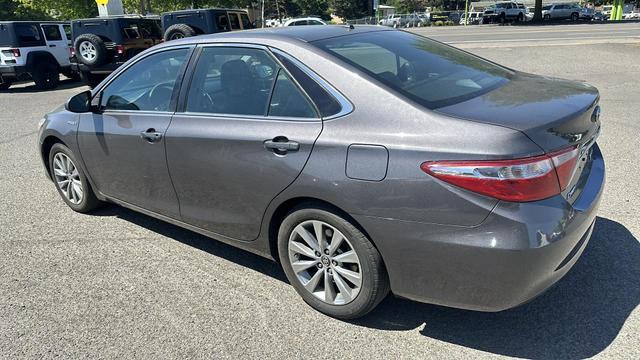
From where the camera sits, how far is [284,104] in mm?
2916

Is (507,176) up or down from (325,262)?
up

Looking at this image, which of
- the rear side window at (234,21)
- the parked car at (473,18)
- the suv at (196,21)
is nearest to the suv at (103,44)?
the suv at (196,21)

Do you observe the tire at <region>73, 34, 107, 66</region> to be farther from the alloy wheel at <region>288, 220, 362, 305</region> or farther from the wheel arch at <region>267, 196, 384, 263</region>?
the alloy wheel at <region>288, 220, 362, 305</region>

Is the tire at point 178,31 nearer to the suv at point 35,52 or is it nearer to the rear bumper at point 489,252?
the suv at point 35,52

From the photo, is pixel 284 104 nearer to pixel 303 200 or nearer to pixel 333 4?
pixel 303 200

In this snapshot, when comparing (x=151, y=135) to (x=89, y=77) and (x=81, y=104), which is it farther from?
(x=89, y=77)

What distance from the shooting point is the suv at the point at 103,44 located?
521 inches

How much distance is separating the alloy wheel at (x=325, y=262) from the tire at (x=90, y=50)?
1236cm

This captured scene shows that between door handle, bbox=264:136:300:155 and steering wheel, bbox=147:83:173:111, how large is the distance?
1.09 meters

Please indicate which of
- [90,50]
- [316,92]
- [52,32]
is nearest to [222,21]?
[90,50]

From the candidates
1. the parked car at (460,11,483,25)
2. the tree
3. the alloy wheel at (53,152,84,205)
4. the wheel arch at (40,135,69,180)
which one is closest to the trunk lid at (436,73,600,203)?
the alloy wheel at (53,152,84,205)

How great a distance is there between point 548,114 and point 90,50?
13.5 metres

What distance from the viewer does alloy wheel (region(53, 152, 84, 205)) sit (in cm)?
453

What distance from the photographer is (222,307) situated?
123 inches
